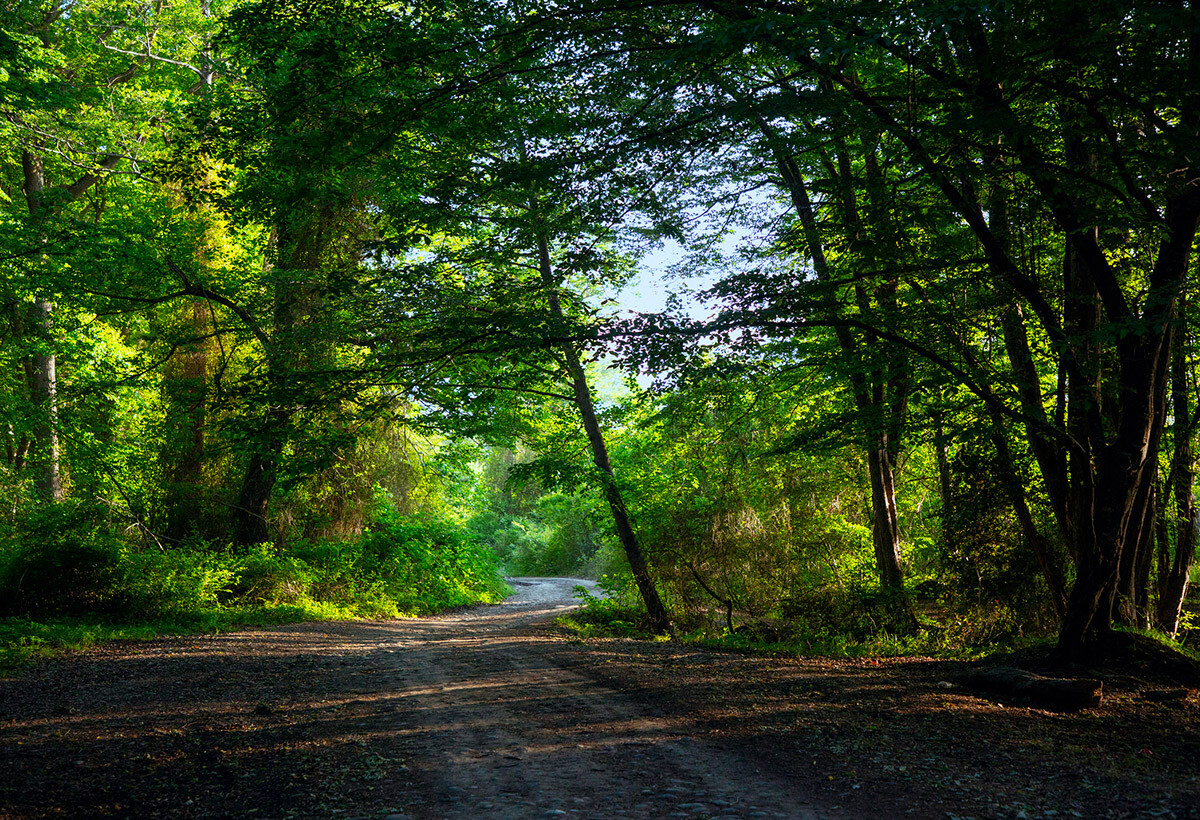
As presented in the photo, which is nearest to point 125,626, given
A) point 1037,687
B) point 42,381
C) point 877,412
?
point 42,381

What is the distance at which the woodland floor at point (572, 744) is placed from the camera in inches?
149

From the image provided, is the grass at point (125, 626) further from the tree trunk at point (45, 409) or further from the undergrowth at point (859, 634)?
the undergrowth at point (859, 634)

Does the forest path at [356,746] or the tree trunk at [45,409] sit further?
the tree trunk at [45,409]

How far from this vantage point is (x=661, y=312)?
726 cm

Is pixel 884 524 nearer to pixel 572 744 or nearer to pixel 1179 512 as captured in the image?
pixel 1179 512

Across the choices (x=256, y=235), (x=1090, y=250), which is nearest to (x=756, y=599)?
(x=1090, y=250)

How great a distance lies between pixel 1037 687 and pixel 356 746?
5759 millimetres

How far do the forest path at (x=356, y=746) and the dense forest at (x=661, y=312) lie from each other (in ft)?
7.82

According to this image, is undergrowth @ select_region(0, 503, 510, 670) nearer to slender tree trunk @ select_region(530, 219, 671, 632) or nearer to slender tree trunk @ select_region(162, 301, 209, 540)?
slender tree trunk @ select_region(162, 301, 209, 540)

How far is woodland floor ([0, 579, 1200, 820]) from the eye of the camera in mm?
3791

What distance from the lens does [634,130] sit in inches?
280

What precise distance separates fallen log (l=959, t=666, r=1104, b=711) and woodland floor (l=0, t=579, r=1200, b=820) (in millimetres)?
Result: 151

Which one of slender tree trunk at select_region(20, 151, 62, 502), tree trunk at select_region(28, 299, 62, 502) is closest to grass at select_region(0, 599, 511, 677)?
tree trunk at select_region(28, 299, 62, 502)

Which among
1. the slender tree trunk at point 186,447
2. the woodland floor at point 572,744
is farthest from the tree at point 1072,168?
the slender tree trunk at point 186,447
